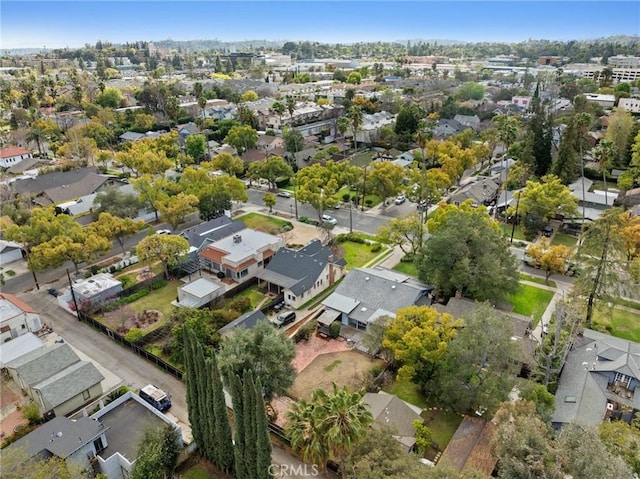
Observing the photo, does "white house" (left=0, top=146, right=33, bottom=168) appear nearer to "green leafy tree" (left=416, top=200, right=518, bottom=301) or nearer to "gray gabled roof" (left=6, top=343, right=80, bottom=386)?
"gray gabled roof" (left=6, top=343, right=80, bottom=386)

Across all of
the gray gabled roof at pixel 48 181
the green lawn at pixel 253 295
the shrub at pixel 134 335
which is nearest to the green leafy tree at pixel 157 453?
the shrub at pixel 134 335

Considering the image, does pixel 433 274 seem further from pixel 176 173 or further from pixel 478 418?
pixel 176 173

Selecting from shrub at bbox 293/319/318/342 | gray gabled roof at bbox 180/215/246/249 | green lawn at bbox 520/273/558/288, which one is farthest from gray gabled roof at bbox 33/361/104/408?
green lawn at bbox 520/273/558/288

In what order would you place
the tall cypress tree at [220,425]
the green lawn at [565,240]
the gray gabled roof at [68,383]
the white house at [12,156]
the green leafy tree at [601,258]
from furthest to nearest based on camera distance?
the white house at [12,156]
the green lawn at [565,240]
the green leafy tree at [601,258]
the gray gabled roof at [68,383]
the tall cypress tree at [220,425]

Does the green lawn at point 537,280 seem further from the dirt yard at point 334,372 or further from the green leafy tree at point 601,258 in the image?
the dirt yard at point 334,372

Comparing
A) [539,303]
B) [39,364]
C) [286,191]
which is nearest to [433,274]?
[539,303]
